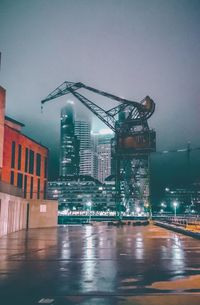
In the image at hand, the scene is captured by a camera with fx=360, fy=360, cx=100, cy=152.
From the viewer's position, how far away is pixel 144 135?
248 feet

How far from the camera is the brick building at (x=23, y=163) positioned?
5387 cm

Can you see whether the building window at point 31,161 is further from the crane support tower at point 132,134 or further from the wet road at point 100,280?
the wet road at point 100,280

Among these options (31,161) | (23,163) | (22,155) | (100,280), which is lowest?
(100,280)

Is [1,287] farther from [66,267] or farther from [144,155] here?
[144,155]

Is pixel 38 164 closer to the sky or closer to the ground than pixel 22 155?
closer to the ground

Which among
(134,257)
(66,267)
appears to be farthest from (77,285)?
(134,257)

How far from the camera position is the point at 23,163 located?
2351 inches

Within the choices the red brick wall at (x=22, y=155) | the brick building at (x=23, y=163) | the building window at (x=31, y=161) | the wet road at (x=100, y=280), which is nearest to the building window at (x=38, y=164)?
the brick building at (x=23, y=163)

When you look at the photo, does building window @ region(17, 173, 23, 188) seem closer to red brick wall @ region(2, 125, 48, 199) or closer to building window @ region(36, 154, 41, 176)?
red brick wall @ region(2, 125, 48, 199)

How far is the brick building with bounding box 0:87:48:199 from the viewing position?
53866 mm

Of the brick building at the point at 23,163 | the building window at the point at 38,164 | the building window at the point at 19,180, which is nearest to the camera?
the brick building at the point at 23,163


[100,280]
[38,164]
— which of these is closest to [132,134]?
[38,164]

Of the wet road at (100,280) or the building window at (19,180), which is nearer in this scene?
the wet road at (100,280)

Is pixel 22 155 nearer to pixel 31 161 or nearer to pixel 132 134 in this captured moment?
pixel 31 161
